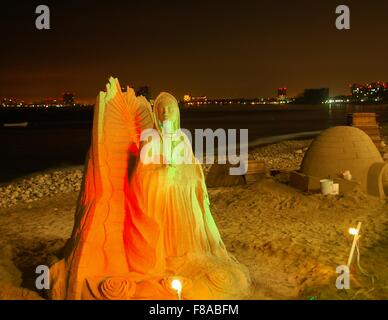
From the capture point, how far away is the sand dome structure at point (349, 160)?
38.2ft

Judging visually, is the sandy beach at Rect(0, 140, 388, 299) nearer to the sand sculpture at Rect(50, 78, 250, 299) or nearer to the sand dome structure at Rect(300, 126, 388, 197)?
the sand dome structure at Rect(300, 126, 388, 197)

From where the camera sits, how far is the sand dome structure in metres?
11.6

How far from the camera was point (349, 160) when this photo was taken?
11.8 metres

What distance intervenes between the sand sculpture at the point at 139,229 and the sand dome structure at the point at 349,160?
22.5 ft

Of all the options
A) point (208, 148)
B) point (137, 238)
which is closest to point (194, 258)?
point (137, 238)

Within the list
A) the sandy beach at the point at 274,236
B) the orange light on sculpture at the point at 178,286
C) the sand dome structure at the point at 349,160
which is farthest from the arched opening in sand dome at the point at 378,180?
the orange light on sculpture at the point at 178,286

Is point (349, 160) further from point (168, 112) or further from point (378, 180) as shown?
point (168, 112)

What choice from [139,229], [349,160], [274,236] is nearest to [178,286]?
[139,229]

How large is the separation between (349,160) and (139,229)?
26.0ft

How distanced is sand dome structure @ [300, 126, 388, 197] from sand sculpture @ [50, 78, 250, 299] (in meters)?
6.87

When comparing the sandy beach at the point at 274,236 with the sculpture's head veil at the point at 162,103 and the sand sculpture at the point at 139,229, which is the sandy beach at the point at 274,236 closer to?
the sand sculpture at the point at 139,229

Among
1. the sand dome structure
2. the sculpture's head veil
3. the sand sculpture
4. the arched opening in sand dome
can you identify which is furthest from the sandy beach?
the sculpture's head veil
